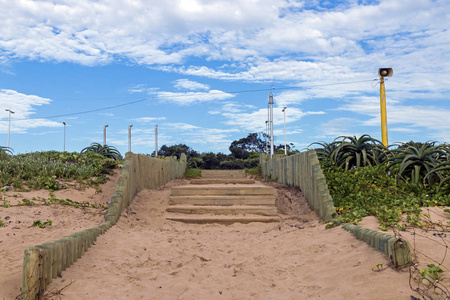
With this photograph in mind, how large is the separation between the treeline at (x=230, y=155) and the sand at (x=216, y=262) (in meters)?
19.4

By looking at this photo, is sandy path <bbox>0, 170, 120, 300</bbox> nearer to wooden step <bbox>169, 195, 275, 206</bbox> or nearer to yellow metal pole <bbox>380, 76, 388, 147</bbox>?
wooden step <bbox>169, 195, 275, 206</bbox>

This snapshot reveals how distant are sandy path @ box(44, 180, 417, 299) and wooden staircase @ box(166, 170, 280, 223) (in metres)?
0.85

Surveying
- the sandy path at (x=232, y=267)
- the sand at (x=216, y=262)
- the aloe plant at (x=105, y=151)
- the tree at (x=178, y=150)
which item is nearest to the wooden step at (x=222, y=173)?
the aloe plant at (x=105, y=151)

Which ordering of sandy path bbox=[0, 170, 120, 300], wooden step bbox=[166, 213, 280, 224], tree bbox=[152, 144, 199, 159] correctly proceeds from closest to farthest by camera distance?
1. sandy path bbox=[0, 170, 120, 300]
2. wooden step bbox=[166, 213, 280, 224]
3. tree bbox=[152, 144, 199, 159]

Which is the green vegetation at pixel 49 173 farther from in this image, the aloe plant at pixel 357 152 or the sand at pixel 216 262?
the aloe plant at pixel 357 152

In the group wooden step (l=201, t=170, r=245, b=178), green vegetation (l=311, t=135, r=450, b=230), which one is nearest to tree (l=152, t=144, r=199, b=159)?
wooden step (l=201, t=170, r=245, b=178)

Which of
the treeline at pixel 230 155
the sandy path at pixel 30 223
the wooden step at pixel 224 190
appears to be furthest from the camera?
the treeline at pixel 230 155

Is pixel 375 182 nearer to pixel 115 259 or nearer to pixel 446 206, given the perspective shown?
pixel 446 206

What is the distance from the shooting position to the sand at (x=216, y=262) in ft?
12.0

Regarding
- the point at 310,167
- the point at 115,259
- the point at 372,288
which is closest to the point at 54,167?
the point at 115,259

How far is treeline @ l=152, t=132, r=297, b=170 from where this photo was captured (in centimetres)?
2820

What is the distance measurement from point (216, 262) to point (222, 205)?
3.33 metres

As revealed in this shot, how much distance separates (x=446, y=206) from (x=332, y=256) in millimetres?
3047

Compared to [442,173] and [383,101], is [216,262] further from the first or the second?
[383,101]
